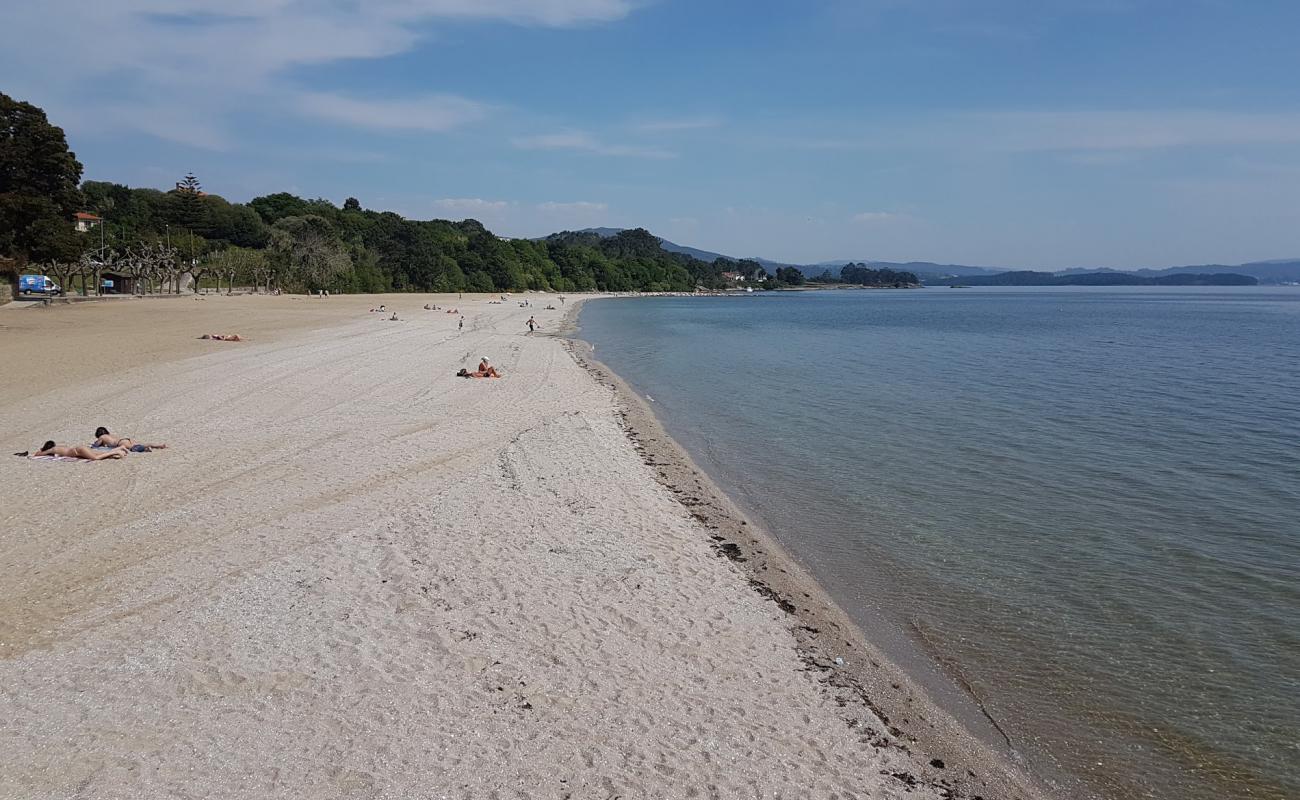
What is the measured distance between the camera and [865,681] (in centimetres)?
597

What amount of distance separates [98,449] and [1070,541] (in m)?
12.8

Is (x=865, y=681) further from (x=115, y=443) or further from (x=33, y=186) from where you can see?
(x=33, y=186)

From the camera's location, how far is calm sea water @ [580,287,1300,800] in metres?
5.62

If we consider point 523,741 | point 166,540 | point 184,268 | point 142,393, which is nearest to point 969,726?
point 523,741

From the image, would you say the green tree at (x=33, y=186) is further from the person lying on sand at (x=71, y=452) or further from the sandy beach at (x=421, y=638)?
the person lying on sand at (x=71, y=452)

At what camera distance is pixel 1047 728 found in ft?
18.3

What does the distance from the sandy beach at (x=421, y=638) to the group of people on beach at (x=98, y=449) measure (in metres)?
0.26

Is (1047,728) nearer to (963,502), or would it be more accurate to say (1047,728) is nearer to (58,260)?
(963,502)

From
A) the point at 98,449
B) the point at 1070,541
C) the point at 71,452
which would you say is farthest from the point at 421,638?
the point at 98,449

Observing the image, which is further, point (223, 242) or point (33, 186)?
point (223, 242)

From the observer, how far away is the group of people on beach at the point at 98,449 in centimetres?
1086

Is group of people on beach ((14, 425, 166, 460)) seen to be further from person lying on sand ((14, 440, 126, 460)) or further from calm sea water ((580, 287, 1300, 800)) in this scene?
calm sea water ((580, 287, 1300, 800))

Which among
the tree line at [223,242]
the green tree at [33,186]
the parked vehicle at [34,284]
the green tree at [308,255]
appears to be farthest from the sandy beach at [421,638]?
the green tree at [308,255]

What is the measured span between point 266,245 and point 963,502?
9146 centimetres
